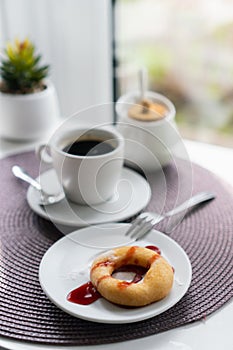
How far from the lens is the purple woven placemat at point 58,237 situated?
0.64 m

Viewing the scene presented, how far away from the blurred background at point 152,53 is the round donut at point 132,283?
89 centimetres

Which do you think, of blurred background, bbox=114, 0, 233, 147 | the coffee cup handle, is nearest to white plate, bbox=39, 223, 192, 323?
the coffee cup handle

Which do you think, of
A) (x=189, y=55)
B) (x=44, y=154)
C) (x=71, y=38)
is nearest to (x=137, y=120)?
(x=44, y=154)

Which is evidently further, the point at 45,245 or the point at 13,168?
the point at 13,168

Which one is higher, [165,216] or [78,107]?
[165,216]

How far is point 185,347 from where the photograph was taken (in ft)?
2.04

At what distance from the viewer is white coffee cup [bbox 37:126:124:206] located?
2.76ft

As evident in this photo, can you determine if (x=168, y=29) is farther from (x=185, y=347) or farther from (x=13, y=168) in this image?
(x=185, y=347)

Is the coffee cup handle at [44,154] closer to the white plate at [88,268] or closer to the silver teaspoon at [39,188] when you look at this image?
the silver teaspoon at [39,188]

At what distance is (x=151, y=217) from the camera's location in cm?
85

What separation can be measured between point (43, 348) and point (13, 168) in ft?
1.55

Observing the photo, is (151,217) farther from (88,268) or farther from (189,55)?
(189,55)

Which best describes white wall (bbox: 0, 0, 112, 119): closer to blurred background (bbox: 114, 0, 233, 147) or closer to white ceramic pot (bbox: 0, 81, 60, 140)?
white ceramic pot (bbox: 0, 81, 60, 140)

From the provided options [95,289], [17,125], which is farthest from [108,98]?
[95,289]
